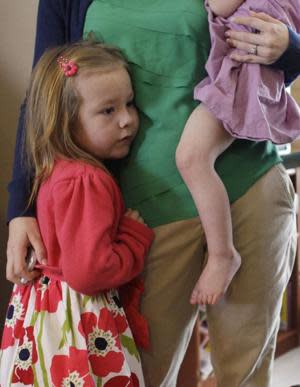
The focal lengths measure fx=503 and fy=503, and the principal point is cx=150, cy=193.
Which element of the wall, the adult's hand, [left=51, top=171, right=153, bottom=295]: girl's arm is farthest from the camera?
the wall

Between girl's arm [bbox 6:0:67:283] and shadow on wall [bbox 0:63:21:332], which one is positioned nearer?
girl's arm [bbox 6:0:67:283]

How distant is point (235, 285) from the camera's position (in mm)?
1075

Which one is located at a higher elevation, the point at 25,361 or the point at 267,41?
the point at 267,41

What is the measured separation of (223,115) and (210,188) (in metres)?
0.14

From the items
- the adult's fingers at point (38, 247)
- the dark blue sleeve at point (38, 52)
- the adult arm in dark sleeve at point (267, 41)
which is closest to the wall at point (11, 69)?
the dark blue sleeve at point (38, 52)

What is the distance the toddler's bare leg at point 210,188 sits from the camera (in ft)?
3.09

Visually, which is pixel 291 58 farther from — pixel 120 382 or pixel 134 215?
pixel 120 382

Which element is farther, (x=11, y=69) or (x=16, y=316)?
(x=11, y=69)

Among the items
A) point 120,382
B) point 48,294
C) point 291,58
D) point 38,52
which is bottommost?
point 120,382

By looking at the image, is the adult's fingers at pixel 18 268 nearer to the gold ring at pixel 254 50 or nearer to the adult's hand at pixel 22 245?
the adult's hand at pixel 22 245

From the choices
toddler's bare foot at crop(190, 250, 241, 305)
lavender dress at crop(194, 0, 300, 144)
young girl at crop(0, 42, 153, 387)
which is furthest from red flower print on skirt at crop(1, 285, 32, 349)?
lavender dress at crop(194, 0, 300, 144)

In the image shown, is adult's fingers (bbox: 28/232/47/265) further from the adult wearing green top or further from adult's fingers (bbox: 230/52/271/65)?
adult's fingers (bbox: 230/52/271/65)

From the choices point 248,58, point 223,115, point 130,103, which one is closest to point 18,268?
point 130,103

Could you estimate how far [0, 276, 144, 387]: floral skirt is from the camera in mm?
949
